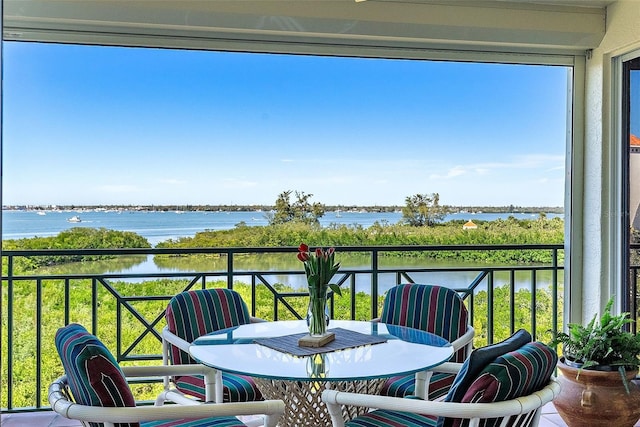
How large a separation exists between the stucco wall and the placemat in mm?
2086

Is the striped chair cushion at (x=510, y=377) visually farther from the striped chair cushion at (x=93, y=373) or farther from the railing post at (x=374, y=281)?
the railing post at (x=374, y=281)

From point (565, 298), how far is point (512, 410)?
8.92 ft

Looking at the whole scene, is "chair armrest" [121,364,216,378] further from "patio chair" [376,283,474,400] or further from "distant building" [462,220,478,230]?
"distant building" [462,220,478,230]

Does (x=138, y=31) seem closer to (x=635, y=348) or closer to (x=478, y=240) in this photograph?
(x=478, y=240)

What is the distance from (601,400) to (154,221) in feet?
9.64

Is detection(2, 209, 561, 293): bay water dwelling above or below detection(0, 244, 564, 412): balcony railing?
above

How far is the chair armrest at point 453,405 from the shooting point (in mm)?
1723

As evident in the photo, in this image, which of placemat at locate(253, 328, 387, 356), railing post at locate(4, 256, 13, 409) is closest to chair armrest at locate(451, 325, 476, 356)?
placemat at locate(253, 328, 387, 356)

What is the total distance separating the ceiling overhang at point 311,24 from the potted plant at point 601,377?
1.82 meters

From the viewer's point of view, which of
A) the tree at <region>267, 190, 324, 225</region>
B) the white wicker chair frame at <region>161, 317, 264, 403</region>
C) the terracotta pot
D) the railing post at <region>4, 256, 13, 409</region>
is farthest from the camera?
the tree at <region>267, 190, 324, 225</region>

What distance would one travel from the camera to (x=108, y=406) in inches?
68.5

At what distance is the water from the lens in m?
3.86

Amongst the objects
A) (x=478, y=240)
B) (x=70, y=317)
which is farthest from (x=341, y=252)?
(x=70, y=317)

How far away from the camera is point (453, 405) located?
1.78 m
